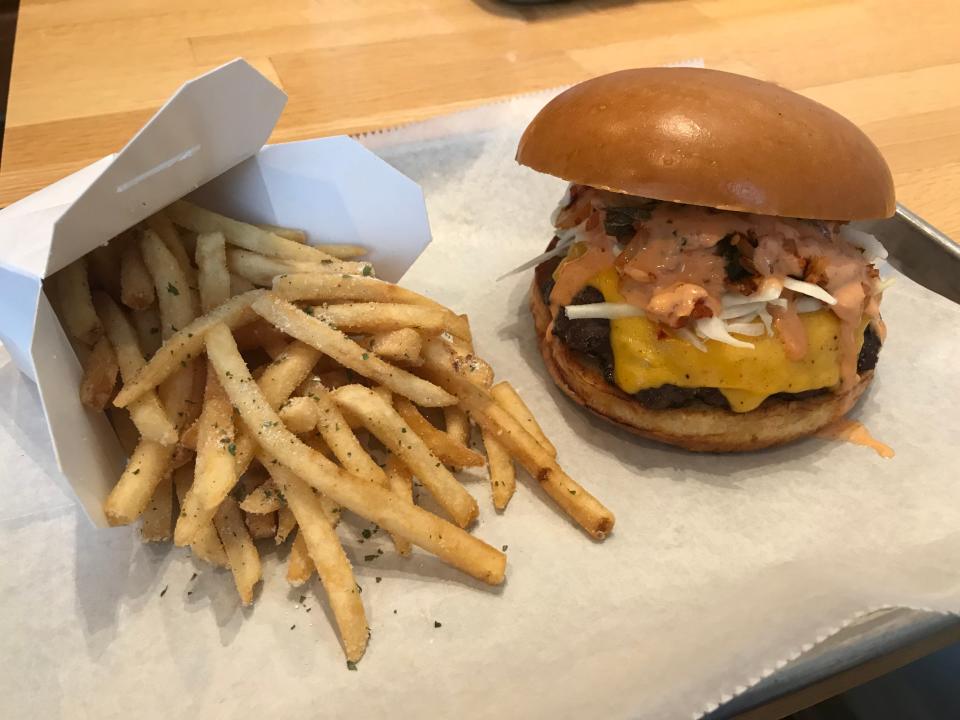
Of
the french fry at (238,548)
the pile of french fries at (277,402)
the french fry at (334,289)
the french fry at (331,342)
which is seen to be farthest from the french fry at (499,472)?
the french fry at (238,548)

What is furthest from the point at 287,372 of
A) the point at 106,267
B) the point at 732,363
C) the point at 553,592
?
the point at 732,363

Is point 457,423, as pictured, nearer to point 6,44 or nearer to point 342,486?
point 342,486

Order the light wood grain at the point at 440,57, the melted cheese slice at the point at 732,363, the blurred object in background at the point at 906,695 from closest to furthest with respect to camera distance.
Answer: the melted cheese slice at the point at 732,363
the blurred object in background at the point at 906,695
the light wood grain at the point at 440,57

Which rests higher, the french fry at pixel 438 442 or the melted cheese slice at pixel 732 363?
the melted cheese slice at pixel 732 363

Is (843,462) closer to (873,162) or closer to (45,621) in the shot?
(873,162)

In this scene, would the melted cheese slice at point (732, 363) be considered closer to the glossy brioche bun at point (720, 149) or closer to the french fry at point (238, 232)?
the glossy brioche bun at point (720, 149)

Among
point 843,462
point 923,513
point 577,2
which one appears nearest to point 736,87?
point 843,462

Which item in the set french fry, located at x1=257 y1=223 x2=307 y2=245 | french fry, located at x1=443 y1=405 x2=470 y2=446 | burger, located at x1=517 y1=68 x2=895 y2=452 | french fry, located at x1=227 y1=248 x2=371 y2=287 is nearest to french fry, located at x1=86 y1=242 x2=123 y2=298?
french fry, located at x1=227 y1=248 x2=371 y2=287
